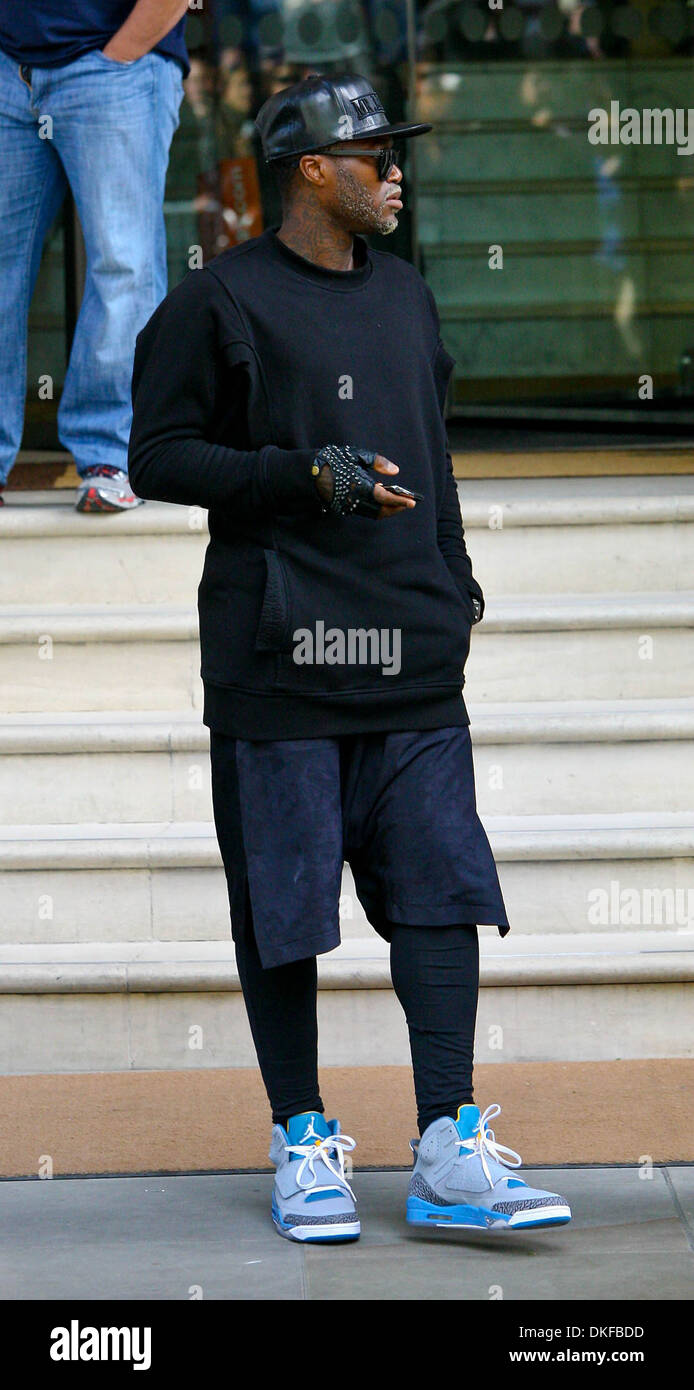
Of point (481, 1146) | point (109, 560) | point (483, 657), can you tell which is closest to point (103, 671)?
point (109, 560)

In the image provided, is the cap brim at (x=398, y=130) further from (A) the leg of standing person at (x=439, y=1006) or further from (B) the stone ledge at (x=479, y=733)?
(B) the stone ledge at (x=479, y=733)

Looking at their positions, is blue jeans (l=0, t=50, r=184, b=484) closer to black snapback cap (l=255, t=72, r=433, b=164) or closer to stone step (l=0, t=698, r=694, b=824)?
stone step (l=0, t=698, r=694, b=824)

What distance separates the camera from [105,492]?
4.77 metres

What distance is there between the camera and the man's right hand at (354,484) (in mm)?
2777

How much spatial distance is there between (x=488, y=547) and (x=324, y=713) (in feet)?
6.14

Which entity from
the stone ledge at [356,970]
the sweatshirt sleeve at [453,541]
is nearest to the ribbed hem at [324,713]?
the sweatshirt sleeve at [453,541]

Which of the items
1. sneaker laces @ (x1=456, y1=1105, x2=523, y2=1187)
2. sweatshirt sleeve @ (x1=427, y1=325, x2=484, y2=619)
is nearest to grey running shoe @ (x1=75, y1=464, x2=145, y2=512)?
sweatshirt sleeve @ (x1=427, y1=325, x2=484, y2=619)

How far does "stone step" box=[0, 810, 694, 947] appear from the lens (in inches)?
159

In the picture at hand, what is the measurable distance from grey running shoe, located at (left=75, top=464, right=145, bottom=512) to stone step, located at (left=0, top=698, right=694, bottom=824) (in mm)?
726

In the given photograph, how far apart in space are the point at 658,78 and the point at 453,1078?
6042mm

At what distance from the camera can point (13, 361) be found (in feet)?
16.5

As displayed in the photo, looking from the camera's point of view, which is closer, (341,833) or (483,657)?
(341,833)

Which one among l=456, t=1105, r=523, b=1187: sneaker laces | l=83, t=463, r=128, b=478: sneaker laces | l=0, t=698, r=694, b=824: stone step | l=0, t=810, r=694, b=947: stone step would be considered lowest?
l=456, t=1105, r=523, b=1187: sneaker laces

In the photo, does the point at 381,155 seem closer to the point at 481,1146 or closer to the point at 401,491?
the point at 401,491
